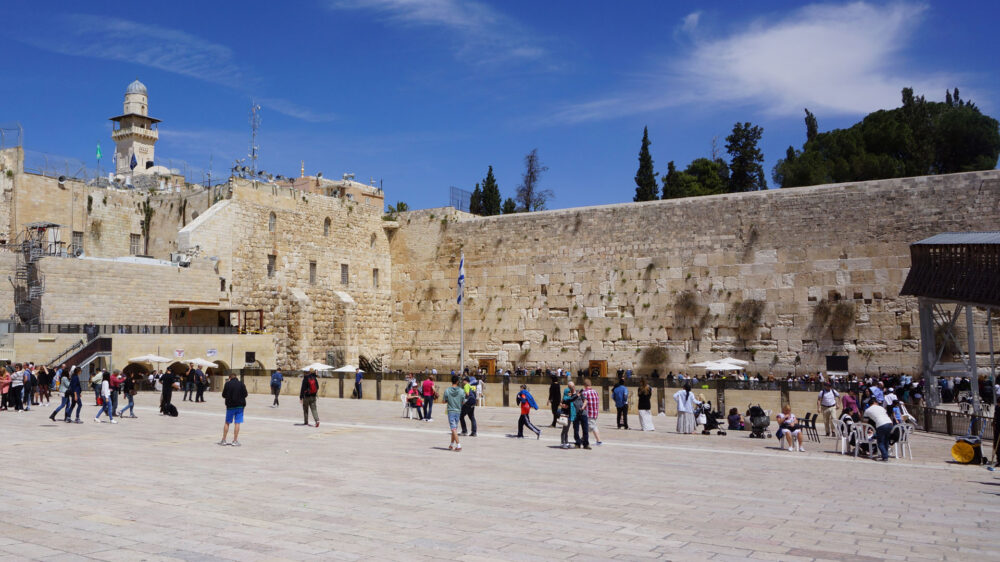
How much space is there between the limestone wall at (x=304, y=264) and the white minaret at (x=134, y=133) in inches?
1142

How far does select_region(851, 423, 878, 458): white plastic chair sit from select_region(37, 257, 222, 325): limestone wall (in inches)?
886

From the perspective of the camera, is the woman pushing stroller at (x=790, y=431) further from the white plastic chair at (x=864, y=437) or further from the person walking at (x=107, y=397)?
the person walking at (x=107, y=397)

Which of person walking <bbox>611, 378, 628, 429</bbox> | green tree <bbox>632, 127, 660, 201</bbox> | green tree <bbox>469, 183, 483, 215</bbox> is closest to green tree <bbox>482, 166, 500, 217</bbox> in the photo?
green tree <bbox>469, 183, 483, 215</bbox>

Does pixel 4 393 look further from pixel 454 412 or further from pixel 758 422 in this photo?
pixel 758 422

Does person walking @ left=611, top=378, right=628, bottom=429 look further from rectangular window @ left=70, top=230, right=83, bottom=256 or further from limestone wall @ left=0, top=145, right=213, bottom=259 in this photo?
rectangular window @ left=70, top=230, right=83, bottom=256

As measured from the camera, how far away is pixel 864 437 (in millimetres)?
12492

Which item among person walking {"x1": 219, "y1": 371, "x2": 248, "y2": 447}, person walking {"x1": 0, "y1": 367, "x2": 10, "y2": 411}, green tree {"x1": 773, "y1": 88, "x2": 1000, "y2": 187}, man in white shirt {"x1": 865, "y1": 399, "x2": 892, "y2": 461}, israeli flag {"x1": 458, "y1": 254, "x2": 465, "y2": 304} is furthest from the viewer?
green tree {"x1": 773, "y1": 88, "x2": 1000, "y2": 187}

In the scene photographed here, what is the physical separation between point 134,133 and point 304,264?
31.4m

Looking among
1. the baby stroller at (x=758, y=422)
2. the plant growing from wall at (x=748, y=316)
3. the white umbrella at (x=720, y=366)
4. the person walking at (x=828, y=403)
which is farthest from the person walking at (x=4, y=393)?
the plant growing from wall at (x=748, y=316)

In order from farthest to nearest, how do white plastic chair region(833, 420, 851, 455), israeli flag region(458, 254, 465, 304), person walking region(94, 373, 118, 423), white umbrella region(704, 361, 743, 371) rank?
israeli flag region(458, 254, 465, 304) < white umbrella region(704, 361, 743, 371) < person walking region(94, 373, 118, 423) < white plastic chair region(833, 420, 851, 455)

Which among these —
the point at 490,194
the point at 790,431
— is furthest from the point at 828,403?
the point at 490,194

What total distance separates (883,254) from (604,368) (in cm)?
1014

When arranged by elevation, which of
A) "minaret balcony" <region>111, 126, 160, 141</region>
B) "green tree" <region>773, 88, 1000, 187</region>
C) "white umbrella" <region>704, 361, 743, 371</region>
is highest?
"minaret balcony" <region>111, 126, 160, 141</region>

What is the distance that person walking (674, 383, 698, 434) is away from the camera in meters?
15.7
